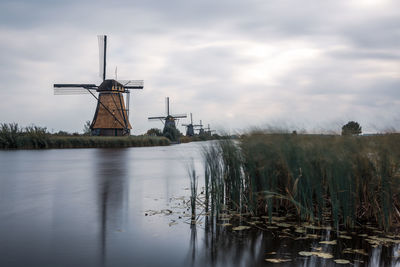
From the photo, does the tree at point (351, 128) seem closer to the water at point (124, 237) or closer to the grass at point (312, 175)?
the grass at point (312, 175)

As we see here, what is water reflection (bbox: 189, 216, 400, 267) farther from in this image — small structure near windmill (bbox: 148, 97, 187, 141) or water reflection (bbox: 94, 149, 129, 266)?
small structure near windmill (bbox: 148, 97, 187, 141)

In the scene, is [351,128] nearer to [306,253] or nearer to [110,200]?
[306,253]

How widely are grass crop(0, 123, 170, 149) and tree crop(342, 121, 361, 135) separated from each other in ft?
98.4

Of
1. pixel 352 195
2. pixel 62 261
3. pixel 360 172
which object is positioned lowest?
pixel 62 261

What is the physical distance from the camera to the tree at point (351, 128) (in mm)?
5637

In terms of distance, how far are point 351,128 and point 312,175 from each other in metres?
1.21

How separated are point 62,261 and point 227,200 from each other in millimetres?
3261

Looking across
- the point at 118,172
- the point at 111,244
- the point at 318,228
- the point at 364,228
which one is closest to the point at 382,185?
the point at 364,228

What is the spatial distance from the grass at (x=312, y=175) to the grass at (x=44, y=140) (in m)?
28.8

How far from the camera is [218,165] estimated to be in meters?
5.99

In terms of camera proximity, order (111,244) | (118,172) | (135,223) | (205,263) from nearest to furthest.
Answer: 1. (205,263)
2. (111,244)
3. (135,223)
4. (118,172)

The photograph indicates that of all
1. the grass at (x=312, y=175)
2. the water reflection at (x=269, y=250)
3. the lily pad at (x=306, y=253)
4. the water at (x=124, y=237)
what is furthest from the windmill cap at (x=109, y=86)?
the lily pad at (x=306, y=253)

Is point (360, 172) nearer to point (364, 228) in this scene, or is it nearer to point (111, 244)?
point (364, 228)

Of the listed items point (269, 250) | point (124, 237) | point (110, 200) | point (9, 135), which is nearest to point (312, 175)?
point (269, 250)
